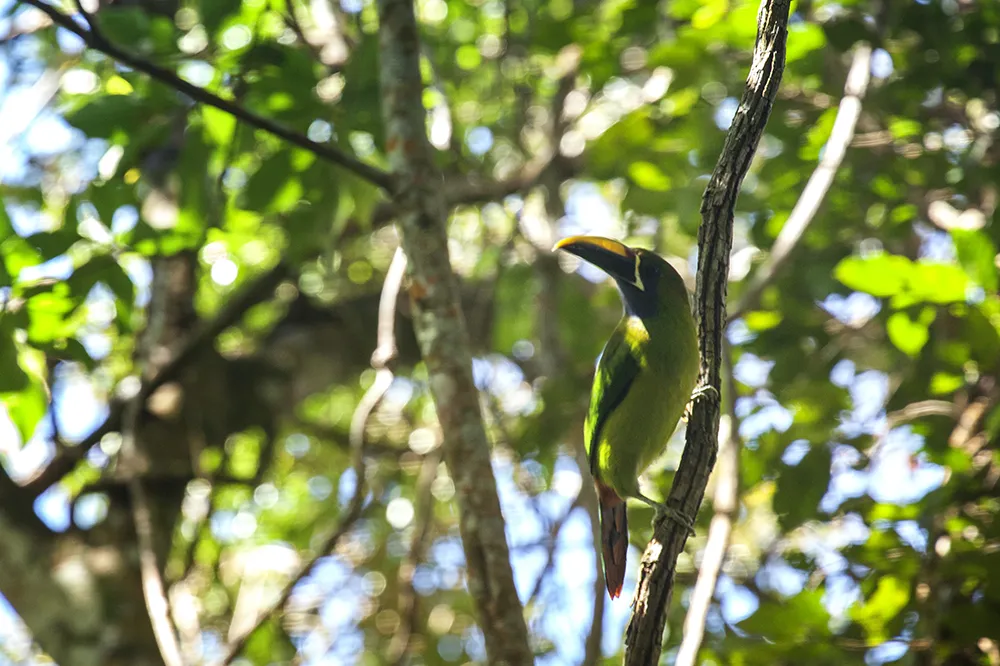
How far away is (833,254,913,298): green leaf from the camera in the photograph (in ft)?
8.49

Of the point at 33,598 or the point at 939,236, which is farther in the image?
the point at 939,236

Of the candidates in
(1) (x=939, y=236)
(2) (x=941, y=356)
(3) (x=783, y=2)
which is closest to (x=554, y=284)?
(1) (x=939, y=236)

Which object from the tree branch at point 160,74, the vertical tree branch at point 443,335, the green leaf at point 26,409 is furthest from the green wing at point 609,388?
the green leaf at point 26,409

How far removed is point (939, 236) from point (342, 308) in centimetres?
273

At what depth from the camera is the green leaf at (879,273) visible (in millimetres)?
2588

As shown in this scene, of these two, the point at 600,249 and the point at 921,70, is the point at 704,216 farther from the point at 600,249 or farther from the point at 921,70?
the point at 921,70

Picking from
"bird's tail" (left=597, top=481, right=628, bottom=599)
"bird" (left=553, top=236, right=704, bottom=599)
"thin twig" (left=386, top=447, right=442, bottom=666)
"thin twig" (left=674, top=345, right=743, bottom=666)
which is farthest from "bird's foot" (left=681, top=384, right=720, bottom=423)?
"thin twig" (left=386, top=447, right=442, bottom=666)

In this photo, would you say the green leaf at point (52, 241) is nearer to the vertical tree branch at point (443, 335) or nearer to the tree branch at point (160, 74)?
the tree branch at point (160, 74)

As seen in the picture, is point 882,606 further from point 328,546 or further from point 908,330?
point 328,546

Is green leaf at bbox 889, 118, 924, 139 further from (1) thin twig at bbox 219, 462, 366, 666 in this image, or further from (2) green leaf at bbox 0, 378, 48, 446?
(2) green leaf at bbox 0, 378, 48, 446

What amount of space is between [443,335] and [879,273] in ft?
3.82

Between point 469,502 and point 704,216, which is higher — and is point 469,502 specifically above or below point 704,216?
below

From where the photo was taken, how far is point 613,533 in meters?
1.89

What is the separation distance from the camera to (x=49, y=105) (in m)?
4.96
